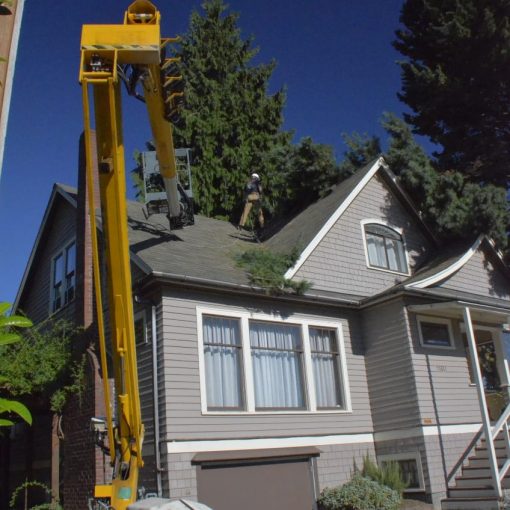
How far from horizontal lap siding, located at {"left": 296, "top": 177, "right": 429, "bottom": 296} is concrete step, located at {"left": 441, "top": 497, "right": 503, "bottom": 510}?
16.6 ft

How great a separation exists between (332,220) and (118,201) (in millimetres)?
9085

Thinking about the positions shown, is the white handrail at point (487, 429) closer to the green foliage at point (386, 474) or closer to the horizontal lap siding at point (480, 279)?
the green foliage at point (386, 474)

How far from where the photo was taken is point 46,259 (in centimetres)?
1805

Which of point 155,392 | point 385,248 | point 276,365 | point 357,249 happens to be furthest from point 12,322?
point 385,248

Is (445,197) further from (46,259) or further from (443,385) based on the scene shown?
(46,259)

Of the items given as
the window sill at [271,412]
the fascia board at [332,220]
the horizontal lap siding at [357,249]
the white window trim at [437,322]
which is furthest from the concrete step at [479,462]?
the fascia board at [332,220]

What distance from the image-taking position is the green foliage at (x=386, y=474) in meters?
13.0

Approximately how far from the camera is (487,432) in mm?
12773

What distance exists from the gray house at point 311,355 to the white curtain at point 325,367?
38 mm

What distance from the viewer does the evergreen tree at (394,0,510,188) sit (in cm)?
2369

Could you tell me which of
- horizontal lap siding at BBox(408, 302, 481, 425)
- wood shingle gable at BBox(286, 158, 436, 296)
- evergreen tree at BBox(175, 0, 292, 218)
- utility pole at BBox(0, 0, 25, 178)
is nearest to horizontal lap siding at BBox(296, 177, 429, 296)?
wood shingle gable at BBox(286, 158, 436, 296)

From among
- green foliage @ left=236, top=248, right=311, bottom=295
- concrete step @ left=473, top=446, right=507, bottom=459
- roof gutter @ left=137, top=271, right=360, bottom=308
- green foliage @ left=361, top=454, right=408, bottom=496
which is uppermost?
green foliage @ left=236, top=248, right=311, bottom=295

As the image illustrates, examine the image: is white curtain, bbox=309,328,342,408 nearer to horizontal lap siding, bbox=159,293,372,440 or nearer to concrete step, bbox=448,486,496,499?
horizontal lap siding, bbox=159,293,372,440

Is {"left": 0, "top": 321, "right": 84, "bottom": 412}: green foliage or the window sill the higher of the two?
{"left": 0, "top": 321, "right": 84, "bottom": 412}: green foliage
